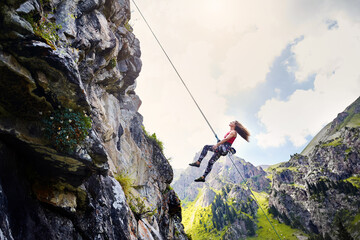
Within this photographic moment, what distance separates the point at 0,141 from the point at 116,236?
591cm

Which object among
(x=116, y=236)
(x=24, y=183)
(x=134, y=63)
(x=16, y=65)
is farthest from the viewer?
(x=134, y=63)

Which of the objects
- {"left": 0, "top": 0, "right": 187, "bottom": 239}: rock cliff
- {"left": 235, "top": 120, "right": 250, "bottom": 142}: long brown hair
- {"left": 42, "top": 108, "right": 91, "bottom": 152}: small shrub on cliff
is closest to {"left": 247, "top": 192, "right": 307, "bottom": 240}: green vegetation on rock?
{"left": 235, "top": 120, "right": 250, "bottom": 142}: long brown hair

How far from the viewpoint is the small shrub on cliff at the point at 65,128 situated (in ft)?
20.8

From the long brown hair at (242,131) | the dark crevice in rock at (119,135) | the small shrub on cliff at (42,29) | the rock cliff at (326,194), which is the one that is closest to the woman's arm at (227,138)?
the long brown hair at (242,131)

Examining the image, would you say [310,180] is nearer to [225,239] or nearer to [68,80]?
[225,239]

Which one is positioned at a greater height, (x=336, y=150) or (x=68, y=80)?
(x=336, y=150)

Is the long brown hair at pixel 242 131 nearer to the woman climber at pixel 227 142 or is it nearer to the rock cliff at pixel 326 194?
the woman climber at pixel 227 142

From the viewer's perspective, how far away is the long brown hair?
13.2 m

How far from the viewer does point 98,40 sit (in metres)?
12.4

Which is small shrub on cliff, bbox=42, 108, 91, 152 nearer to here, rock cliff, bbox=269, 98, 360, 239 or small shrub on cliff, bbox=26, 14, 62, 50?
small shrub on cliff, bbox=26, 14, 62, 50

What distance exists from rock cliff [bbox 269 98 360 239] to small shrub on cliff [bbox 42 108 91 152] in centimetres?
15780

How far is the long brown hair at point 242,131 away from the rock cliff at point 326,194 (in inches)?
5833

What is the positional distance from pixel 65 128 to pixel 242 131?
34.6ft

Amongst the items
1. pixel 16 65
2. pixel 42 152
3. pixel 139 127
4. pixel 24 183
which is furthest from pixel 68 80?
pixel 139 127
